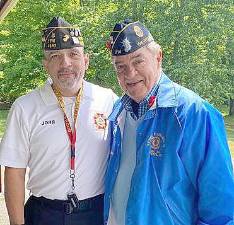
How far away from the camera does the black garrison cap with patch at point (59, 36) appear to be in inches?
96.0

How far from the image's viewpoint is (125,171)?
2.16m

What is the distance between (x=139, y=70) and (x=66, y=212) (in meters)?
0.86

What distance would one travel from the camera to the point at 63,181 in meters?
2.42

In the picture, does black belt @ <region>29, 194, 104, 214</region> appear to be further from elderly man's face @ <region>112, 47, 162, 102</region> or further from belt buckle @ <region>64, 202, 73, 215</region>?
elderly man's face @ <region>112, 47, 162, 102</region>

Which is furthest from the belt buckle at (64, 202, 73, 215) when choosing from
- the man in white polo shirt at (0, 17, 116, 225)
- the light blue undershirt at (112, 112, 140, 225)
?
the light blue undershirt at (112, 112, 140, 225)

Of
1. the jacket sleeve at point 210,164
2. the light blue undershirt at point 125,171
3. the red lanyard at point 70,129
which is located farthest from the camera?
the red lanyard at point 70,129

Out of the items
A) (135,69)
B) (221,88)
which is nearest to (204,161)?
(135,69)

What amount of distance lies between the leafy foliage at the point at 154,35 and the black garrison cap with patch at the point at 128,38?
1354 centimetres

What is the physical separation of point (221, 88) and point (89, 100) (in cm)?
1600

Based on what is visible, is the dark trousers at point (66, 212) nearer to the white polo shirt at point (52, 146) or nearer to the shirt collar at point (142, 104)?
the white polo shirt at point (52, 146)

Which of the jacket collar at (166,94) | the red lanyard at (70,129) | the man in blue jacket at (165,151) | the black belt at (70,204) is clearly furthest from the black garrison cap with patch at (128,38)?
the black belt at (70,204)

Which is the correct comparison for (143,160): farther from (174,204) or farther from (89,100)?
(89,100)

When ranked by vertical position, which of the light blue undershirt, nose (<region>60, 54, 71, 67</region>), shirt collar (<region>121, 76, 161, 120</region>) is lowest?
the light blue undershirt

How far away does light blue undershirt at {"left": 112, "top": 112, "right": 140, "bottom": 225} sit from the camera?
2143 mm
